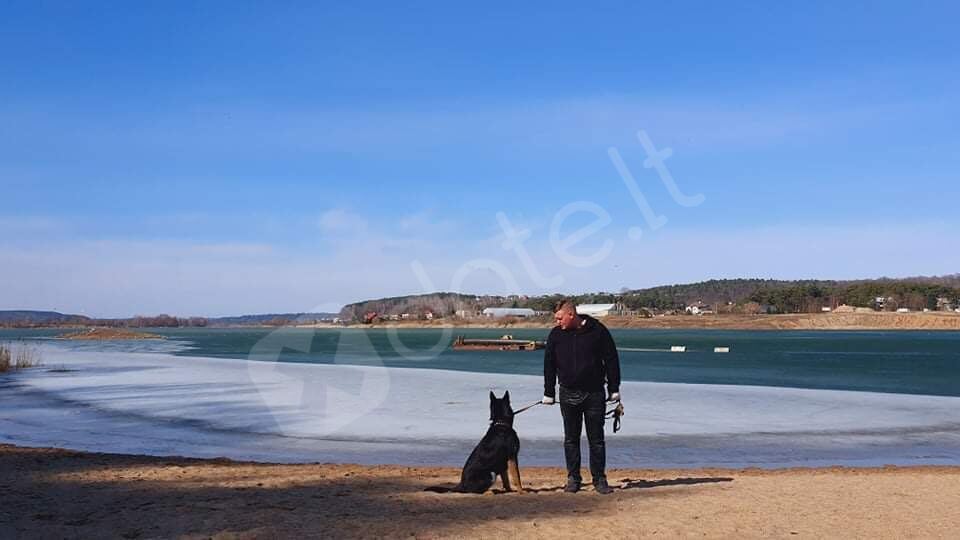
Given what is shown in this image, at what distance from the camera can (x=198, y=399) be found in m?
19.6

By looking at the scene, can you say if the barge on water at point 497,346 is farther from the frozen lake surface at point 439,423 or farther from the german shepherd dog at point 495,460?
the german shepherd dog at point 495,460

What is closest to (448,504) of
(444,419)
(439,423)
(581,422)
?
(581,422)

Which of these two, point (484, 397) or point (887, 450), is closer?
point (887, 450)

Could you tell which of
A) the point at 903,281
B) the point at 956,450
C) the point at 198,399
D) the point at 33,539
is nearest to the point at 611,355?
the point at 33,539

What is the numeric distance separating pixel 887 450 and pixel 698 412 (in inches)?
195

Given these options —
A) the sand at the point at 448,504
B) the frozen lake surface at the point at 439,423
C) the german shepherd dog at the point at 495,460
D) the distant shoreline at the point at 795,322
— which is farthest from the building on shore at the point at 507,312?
the german shepherd dog at the point at 495,460

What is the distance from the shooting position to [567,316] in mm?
7133

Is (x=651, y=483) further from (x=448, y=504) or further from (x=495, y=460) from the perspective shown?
(x=448, y=504)

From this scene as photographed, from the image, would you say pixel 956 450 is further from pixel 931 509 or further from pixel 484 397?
pixel 484 397

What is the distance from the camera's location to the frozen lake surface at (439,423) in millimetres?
11188

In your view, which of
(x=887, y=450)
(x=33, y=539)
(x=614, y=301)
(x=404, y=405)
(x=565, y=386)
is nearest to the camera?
(x=33, y=539)

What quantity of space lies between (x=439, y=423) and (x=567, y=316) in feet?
25.2

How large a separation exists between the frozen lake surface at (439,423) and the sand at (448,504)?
1.92 m

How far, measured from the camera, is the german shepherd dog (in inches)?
288
